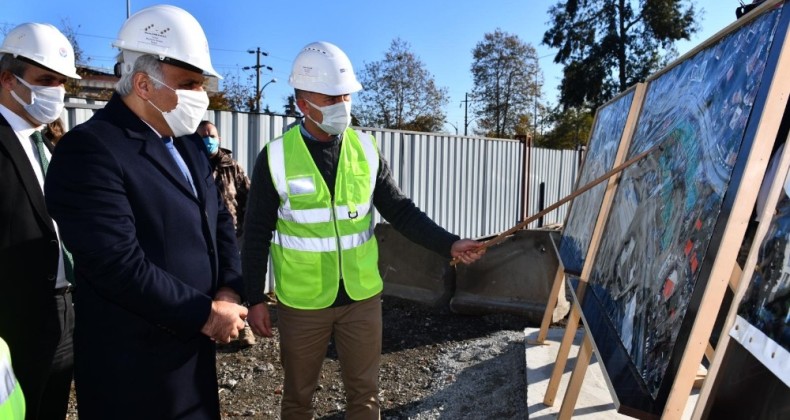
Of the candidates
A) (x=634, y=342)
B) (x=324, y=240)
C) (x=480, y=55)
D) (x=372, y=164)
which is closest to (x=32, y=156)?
(x=324, y=240)

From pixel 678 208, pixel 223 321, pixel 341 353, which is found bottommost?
pixel 341 353

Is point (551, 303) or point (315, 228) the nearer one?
point (315, 228)

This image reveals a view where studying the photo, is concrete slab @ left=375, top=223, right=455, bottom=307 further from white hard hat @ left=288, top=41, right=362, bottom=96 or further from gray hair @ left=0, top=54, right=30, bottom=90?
gray hair @ left=0, top=54, right=30, bottom=90

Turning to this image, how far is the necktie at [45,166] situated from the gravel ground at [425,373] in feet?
5.54

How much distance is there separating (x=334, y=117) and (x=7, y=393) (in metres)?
1.92

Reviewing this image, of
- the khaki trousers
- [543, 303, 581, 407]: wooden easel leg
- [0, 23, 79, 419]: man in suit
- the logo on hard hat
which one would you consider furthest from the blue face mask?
[543, 303, 581, 407]: wooden easel leg

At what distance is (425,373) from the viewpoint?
14.7 feet

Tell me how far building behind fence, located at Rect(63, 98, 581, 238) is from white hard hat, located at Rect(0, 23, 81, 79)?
88.9 inches

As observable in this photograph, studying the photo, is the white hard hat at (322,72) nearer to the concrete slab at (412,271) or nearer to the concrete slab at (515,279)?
the concrete slab at (515,279)

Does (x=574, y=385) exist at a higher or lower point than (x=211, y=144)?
lower

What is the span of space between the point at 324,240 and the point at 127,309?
1121mm

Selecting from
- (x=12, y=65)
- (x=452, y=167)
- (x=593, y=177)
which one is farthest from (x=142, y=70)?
(x=452, y=167)

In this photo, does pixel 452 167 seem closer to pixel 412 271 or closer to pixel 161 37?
pixel 412 271

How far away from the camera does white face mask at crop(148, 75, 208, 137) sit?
1.97m
